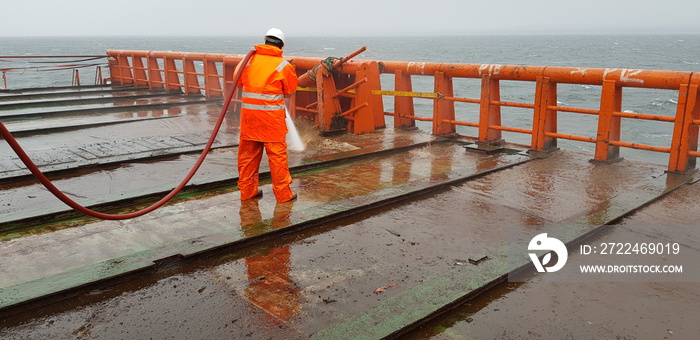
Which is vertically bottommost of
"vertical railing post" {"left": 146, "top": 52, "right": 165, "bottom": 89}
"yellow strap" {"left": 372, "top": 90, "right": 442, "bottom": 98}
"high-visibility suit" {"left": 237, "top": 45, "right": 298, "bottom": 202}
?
"vertical railing post" {"left": 146, "top": 52, "right": 165, "bottom": 89}

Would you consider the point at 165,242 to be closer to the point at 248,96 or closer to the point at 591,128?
the point at 248,96

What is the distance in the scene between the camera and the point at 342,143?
8211mm

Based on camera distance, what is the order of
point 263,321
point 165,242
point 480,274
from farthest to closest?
point 165,242
point 480,274
point 263,321

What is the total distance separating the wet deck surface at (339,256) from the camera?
10.1 feet

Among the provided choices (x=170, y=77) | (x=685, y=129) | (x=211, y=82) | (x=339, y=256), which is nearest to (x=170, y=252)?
(x=339, y=256)

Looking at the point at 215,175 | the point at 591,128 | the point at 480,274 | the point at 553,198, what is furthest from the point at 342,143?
the point at 591,128

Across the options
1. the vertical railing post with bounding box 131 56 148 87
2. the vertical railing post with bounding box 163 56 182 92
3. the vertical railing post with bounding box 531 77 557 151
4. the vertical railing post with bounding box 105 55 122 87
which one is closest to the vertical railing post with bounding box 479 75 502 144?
the vertical railing post with bounding box 531 77 557 151

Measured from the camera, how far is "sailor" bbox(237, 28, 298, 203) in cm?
506

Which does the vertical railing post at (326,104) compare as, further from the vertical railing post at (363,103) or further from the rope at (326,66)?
the vertical railing post at (363,103)

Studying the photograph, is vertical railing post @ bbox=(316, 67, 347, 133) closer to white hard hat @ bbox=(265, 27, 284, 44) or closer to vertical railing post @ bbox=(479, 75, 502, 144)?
vertical railing post @ bbox=(479, 75, 502, 144)

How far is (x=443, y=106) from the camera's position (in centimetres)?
860

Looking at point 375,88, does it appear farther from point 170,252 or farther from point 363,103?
point 170,252

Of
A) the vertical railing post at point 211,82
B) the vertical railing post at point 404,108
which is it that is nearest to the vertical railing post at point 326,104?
the vertical railing post at point 404,108

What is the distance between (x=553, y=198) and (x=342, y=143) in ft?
11.7
